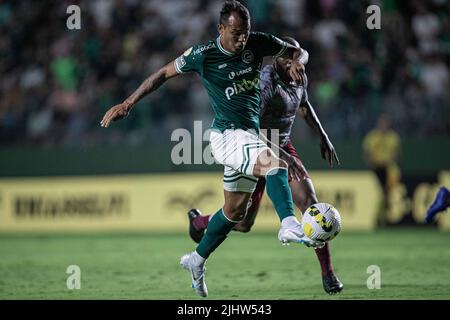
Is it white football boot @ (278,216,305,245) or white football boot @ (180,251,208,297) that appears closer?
white football boot @ (278,216,305,245)

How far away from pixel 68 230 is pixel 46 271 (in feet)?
22.5

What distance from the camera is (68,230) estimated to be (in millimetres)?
17609

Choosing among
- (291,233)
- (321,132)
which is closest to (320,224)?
(291,233)

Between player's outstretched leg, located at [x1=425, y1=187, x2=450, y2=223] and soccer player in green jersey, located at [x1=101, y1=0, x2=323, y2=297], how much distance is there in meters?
2.03

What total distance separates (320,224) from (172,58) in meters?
11.0

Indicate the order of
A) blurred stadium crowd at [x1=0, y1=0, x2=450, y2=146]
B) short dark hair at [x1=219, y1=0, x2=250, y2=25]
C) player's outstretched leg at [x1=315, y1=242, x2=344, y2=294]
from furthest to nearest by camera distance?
blurred stadium crowd at [x1=0, y1=0, x2=450, y2=146]
player's outstretched leg at [x1=315, y1=242, x2=344, y2=294]
short dark hair at [x1=219, y1=0, x2=250, y2=25]

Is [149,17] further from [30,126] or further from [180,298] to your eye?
[180,298]

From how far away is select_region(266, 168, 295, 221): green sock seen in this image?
8.02 meters

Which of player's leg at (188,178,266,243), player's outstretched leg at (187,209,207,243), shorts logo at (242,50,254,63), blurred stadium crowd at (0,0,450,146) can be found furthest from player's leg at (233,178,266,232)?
blurred stadium crowd at (0,0,450,146)

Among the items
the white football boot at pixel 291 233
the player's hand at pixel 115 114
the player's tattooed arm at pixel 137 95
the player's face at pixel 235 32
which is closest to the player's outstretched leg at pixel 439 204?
the white football boot at pixel 291 233

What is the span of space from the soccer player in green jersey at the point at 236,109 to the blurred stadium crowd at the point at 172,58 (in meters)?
8.59

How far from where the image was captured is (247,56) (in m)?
7.96

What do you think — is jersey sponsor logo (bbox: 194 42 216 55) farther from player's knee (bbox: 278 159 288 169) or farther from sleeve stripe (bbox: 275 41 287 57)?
player's knee (bbox: 278 159 288 169)

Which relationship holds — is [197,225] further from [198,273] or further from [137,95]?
[137,95]
